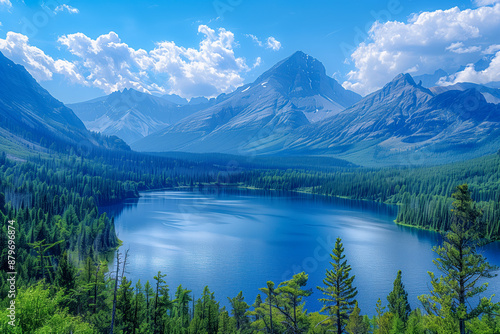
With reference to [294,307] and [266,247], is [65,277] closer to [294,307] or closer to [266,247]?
[294,307]

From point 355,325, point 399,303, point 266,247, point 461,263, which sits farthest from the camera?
point 266,247

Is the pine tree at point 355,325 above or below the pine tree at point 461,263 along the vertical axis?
below

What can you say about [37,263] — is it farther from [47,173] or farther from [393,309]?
[47,173]

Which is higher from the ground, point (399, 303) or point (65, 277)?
point (399, 303)

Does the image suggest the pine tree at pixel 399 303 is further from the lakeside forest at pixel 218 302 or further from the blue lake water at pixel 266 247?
the blue lake water at pixel 266 247

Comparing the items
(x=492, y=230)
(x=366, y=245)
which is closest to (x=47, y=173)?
(x=366, y=245)

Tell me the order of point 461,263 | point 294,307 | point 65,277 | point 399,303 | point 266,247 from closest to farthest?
point 461,263
point 294,307
point 399,303
point 65,277
point 266,247

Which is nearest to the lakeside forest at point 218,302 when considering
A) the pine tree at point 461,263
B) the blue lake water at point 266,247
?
the pine tree at point 461,263

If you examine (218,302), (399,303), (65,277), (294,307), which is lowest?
(218,302)

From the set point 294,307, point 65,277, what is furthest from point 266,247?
point 294,307
